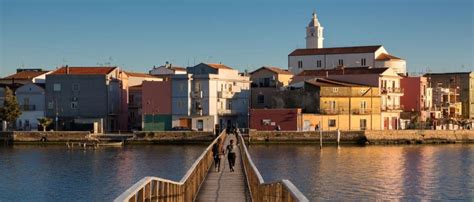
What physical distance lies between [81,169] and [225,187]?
93.3ft

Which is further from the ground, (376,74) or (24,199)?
(376,74)

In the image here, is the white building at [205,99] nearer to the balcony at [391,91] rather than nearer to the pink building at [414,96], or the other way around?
the balcony at [391,91]

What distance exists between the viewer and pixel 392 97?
81.0 meters

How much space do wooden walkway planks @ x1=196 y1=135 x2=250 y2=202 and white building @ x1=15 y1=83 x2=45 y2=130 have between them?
178 ft

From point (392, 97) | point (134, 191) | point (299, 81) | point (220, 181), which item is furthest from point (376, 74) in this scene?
point (134, 191)

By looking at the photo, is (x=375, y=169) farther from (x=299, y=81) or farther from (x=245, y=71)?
(x=245, y=71)

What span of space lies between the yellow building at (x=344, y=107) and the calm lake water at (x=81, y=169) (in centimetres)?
1393

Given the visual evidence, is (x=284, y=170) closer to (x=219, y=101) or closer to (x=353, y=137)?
(x=353, y=137)

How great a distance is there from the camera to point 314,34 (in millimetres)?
111375

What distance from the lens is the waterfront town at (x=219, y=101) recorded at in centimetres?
7450

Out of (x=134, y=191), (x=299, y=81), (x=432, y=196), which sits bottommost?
(x=432, y=196)

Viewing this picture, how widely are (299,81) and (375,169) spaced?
1419 inches

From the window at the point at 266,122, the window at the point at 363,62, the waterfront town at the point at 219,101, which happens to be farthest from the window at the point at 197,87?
the window at the point at 363,62

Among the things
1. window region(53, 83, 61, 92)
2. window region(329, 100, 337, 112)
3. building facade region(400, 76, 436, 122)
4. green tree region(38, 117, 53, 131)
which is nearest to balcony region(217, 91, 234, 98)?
window region(329, 100, 337, 112)
